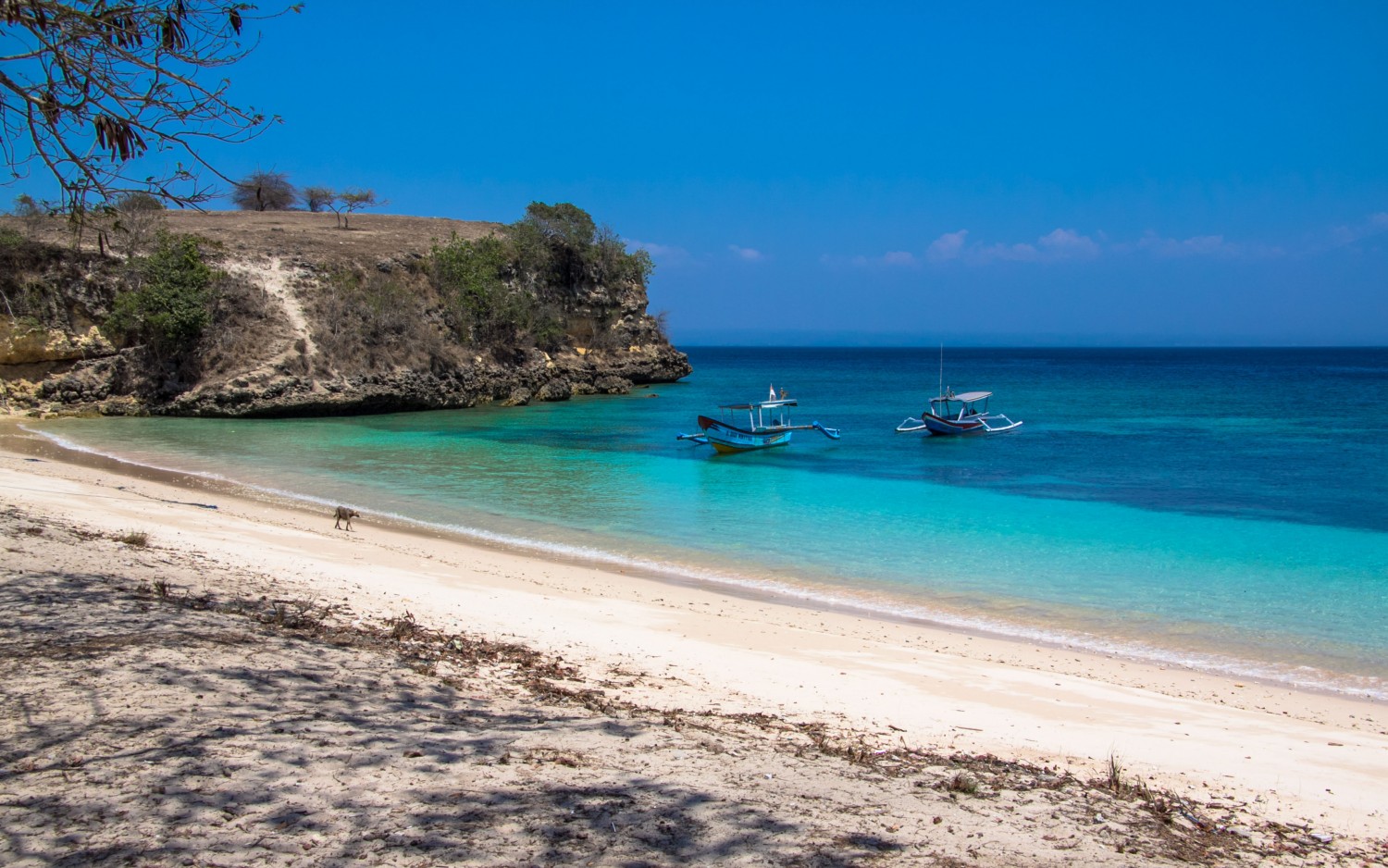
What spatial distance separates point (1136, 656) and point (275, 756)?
8.70 m

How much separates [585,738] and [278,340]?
123 feet

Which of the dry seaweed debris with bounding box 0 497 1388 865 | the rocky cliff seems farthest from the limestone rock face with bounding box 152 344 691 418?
the dry seaweed debris with bounding box 0 497 1388 865

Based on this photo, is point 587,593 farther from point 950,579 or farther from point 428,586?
point 950,579

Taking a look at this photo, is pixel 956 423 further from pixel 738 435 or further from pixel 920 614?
pixel 920 614

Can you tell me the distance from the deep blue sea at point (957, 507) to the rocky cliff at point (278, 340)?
2691 millimetres

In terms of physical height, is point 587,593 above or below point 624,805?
below

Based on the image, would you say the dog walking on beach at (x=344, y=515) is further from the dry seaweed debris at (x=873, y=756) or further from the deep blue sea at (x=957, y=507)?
the dry seaweed debris at (x=873, y=756)

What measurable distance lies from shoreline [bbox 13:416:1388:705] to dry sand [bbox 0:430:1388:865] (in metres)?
0.37

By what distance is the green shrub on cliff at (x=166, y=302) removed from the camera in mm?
35094

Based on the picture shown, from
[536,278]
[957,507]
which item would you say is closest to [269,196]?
[536,278]

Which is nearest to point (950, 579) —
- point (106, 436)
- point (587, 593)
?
point (587, 593)

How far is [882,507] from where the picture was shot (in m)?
19.2

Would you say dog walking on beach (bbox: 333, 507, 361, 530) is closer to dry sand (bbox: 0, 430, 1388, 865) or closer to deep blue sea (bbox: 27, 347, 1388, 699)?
deep blue sea (bbox: 27, 347, 1388, 699)

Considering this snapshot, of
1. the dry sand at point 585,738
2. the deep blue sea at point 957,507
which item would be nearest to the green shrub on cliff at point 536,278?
the deep blue sea at point 957,507
